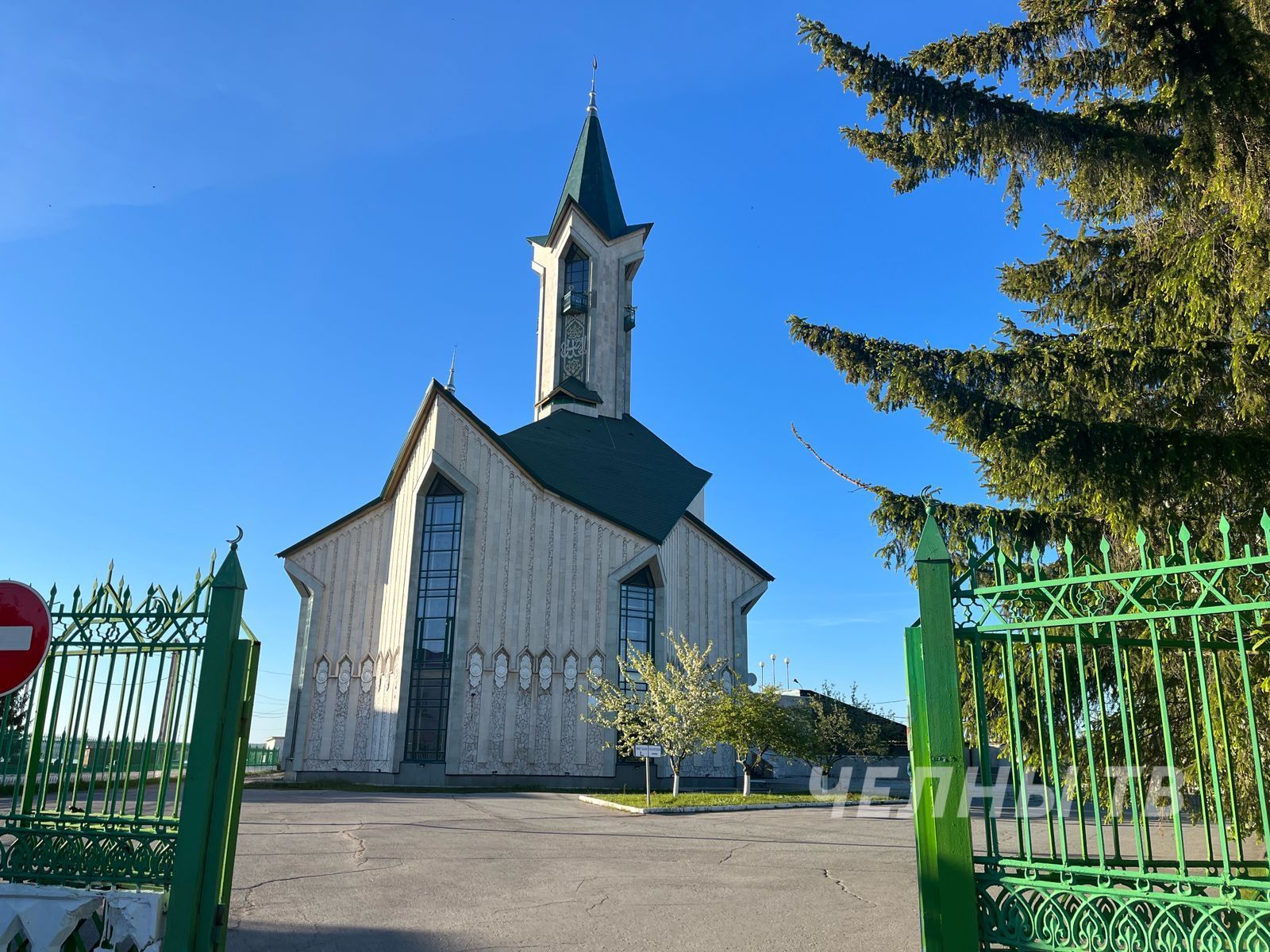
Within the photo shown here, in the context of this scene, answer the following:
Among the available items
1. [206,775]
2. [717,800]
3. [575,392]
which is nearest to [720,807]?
[717,800]

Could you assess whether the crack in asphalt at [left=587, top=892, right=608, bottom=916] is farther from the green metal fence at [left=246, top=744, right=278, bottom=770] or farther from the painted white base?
the green metal fence at [left=246, top=744, right=278, bottom=770]

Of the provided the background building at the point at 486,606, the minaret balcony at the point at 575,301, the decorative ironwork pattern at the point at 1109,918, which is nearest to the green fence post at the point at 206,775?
the decorative ironwork pattern at the point at 1109,918

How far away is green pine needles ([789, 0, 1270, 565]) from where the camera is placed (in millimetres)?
7496

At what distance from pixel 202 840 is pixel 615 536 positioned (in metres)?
27.5

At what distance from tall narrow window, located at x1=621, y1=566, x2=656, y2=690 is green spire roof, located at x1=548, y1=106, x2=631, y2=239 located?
65.2 ft

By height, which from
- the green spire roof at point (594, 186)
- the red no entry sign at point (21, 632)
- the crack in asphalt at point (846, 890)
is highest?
the green spire roof at point (594, 186)

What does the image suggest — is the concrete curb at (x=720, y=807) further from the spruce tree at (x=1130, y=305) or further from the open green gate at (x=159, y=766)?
the open green gate at (x=159, y=766)

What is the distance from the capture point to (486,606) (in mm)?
31656

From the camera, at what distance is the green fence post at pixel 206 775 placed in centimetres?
567

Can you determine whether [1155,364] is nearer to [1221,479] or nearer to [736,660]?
[1221,479]

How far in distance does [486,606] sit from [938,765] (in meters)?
27.4

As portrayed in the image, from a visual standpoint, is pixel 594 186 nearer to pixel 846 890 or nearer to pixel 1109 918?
pixel 846 890

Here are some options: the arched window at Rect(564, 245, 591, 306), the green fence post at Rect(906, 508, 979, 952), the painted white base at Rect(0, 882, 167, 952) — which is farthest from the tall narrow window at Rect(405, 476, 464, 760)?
the green fence post at Rect(906, 508, 979, 952)

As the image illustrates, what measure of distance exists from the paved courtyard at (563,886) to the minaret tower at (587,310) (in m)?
29.8
